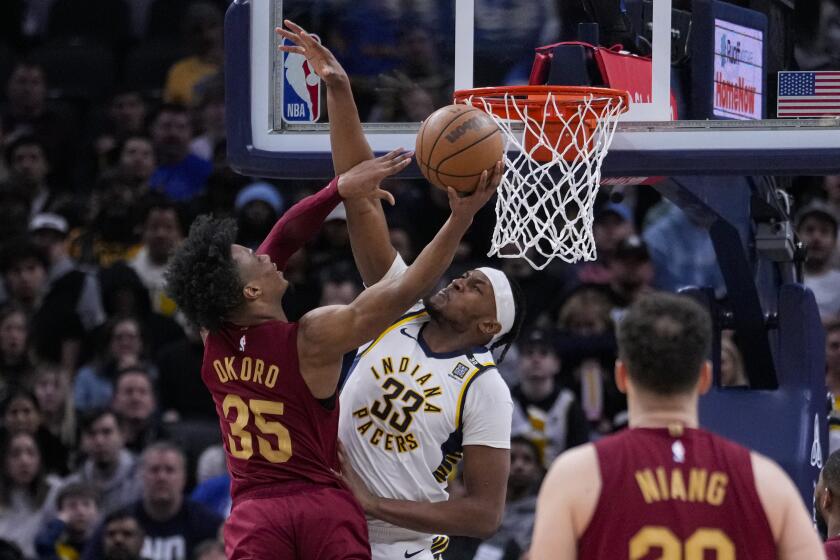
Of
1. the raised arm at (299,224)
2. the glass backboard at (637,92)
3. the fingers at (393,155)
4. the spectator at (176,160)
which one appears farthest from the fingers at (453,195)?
the spectator at (176,160)

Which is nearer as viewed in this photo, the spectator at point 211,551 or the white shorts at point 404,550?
the white shorts at point 404,550

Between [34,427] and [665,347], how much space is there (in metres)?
6.14

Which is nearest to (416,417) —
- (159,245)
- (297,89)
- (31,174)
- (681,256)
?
(297,89)

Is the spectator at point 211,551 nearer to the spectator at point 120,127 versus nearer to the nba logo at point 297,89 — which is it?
the nba logo at point 297,89

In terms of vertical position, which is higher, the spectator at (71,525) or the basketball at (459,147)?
the basketball at (459,147)

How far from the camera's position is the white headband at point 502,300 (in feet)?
16.9

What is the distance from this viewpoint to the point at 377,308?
4562 millimetres

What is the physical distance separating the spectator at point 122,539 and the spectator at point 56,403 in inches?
47.5

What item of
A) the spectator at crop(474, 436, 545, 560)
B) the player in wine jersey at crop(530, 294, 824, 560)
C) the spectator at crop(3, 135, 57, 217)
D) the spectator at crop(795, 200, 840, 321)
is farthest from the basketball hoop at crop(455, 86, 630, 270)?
the spectator at crop(3, 135, 57, 217)

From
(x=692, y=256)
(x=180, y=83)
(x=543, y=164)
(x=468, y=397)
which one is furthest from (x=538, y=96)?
(x=180, y=83)

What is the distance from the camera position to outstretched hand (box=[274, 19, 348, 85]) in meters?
5.11

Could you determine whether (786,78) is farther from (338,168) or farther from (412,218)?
(412,218)

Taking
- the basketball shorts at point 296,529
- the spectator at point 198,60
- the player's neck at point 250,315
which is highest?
the spectator at point 198,60

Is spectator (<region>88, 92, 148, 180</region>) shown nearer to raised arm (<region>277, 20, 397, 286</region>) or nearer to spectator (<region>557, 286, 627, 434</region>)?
spectator (<region>557, 286, 627, 434</region>)
